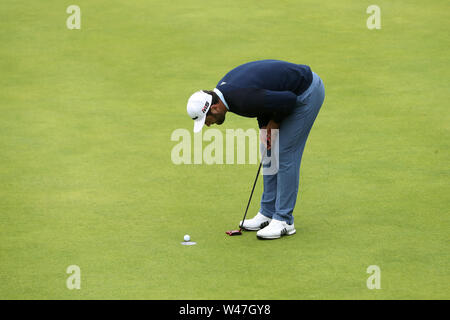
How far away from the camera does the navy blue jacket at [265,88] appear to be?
6.02 metres

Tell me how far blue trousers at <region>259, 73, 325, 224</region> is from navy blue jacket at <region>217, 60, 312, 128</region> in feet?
0.29

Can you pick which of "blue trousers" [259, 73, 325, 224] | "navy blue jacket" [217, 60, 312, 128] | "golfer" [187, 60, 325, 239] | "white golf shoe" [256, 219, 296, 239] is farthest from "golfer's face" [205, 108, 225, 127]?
"white golf shoe" [256, 219, 296, 239]

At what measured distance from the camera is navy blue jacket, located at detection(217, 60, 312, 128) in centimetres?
602

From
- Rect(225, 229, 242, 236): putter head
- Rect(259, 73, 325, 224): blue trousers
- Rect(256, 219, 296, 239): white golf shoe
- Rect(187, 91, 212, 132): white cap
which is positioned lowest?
Rect(225, 229, 242, 236): putter head

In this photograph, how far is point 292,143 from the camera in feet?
21.2

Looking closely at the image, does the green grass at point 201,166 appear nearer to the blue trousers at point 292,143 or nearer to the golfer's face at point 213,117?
the blue trousers at point 292,143

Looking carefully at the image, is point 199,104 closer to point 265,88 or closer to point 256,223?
point 265,88

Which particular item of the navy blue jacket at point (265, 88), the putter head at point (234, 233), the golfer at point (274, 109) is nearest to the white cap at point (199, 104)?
the golfer at point (274, 109)

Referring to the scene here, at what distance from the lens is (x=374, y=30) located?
43.1 ft

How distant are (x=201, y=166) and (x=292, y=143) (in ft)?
7.67

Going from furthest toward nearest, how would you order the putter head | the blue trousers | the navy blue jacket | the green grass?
the putter head
the blue trousers
the navy blue jacket
the green grass

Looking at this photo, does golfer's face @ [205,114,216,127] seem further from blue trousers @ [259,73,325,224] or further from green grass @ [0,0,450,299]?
green grass @ [0,0,450,299]

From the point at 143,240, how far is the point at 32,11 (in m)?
8.97
